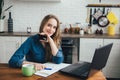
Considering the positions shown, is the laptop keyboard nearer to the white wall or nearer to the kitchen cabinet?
the kitchen cabinet

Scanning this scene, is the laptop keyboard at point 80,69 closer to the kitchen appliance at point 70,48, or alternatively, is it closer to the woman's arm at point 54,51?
the woman's arm at point 54,51

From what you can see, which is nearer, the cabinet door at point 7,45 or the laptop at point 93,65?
the laptop at point 93,65

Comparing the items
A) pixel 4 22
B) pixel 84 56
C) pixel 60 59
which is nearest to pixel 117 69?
pixel 84 56

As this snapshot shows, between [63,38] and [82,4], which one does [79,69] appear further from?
[82,4]

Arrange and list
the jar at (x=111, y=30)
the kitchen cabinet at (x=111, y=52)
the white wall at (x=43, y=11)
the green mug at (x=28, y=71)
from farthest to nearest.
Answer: the white wall at (x=43, y=11) → the jar at (x=111, y=30) → the kitchen cabinet at (x=111, y=52) → the green mug at (x=28, y=71)

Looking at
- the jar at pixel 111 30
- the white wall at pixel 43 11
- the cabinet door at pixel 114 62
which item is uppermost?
the white wall at pixel 43 11

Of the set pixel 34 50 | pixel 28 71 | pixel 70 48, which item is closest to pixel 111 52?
pixel 70 48

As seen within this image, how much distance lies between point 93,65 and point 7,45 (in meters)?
2.60

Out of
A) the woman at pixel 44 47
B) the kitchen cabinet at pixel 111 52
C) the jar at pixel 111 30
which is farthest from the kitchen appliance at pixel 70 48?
the woman at pixel 44 47

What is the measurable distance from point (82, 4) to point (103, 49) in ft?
9.02

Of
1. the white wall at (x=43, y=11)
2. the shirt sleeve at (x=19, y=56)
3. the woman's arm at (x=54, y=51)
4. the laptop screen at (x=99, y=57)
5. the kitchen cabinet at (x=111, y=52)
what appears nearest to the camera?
the laptop screen at (x=99, y=57)

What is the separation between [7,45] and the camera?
155 inches

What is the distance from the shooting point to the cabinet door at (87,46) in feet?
12.5

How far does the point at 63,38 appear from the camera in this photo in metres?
3.83
